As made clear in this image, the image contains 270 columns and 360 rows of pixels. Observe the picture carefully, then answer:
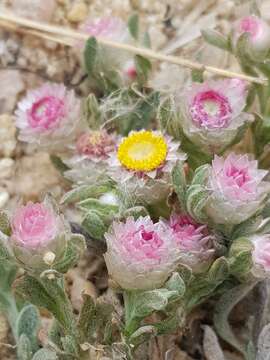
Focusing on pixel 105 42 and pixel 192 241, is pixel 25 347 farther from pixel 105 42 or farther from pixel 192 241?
pixel 105 42

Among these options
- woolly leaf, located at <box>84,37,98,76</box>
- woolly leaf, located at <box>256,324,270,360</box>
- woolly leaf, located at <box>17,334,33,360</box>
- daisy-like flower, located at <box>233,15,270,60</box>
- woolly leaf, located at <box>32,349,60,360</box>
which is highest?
daisy-like flower, located at <box>233,15,270,60</box>

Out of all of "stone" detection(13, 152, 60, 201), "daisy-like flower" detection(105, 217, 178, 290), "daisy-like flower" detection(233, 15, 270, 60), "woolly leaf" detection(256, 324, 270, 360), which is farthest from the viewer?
"stone" detection(13, 152, 60, 201)

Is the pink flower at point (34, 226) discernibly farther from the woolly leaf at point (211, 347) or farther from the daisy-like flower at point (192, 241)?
the woolly leaf at point (211, 347)

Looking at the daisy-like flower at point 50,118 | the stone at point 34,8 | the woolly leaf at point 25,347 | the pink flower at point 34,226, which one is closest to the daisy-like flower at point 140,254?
the pink flower at point 34,226

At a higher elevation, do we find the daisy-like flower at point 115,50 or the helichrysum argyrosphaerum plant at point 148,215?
the daisy-like flower at point 115,50

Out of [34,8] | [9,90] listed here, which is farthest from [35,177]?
[34,8]

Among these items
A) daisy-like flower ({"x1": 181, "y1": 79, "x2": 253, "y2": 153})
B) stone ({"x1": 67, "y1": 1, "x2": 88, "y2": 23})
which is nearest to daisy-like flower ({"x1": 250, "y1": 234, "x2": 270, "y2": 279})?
daisy-like flower ({"x1": 181, "y1": 79, "x2": 253, "y2": 153})

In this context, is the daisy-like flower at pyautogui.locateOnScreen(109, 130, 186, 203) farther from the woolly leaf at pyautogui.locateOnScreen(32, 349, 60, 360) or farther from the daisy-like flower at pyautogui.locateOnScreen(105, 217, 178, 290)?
the woolly leaf at pyautogui.locateOnScreen(32, 349, 60, 360)
